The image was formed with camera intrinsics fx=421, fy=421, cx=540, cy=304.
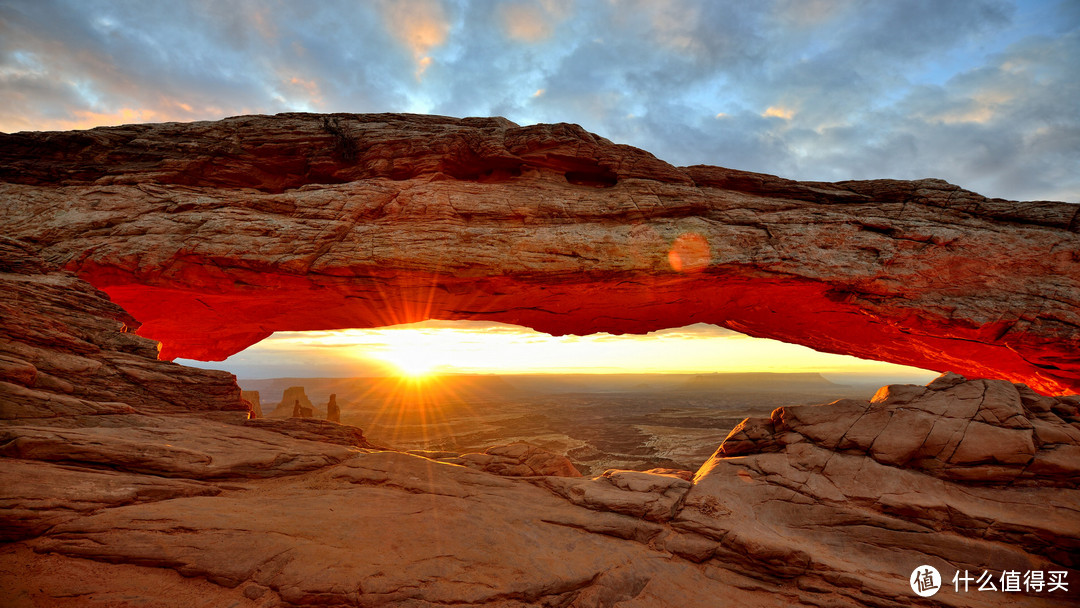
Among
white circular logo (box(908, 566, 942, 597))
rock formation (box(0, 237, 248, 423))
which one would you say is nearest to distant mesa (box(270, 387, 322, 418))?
rock formation (box(0, 237, 248, 423))

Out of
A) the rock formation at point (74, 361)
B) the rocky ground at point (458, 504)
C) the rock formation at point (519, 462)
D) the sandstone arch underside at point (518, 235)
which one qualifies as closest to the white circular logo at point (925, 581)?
the rocky ground at point (458, 504)

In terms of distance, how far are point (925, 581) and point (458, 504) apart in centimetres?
1036

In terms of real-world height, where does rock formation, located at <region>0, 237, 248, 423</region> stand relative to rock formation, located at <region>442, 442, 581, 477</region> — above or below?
above

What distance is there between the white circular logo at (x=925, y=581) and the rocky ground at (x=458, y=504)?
0.18 meters

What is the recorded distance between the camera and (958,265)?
49.9 feet

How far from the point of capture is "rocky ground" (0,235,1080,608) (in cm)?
704

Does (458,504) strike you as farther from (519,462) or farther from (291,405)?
(291,405)

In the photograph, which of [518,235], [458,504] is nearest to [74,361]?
[458,504]

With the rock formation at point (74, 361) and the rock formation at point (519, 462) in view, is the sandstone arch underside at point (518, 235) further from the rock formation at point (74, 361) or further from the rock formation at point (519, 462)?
the rock formation at point (519, 462)

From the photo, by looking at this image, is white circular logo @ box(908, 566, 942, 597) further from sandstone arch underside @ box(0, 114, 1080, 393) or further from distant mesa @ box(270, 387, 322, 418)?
distant mesa @ box(270, 387, 322, 418)

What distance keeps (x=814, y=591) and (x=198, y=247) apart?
20.0 metres

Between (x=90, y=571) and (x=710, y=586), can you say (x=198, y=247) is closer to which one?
(x=90, y=571)

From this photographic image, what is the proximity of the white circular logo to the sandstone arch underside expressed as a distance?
9.30 meters

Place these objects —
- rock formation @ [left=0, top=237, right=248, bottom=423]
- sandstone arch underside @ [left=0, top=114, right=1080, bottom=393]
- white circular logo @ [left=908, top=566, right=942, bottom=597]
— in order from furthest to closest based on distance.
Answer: sandstone arch underside @ [left=0, top=114, right=1080, bottom=393] < rock formation @ [left=0, top=237, right=248, bottom=423] < white circular logo @ [left=908, top=566, right=942, bottom=597]
